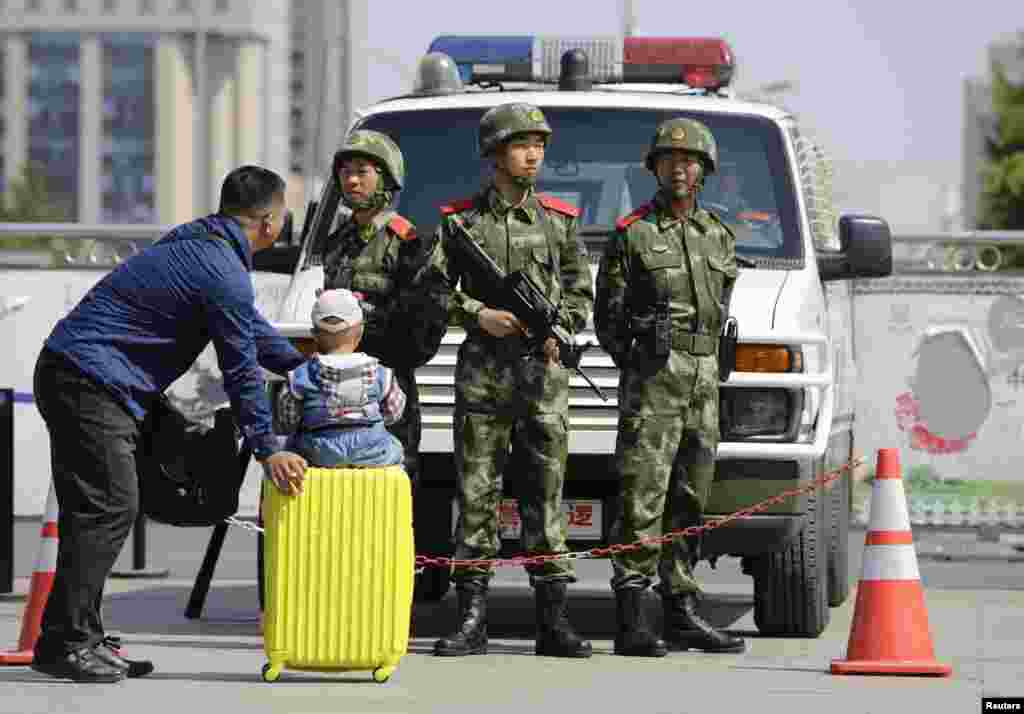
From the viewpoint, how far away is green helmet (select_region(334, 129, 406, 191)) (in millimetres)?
10602

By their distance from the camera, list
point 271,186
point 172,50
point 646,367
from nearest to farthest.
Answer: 1. point 271,186
2. point 646,367
3. point 172,50

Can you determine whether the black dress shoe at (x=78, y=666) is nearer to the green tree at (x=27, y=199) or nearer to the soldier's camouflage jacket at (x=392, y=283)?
the soldier's camouflage jacket at (x=392, y=283)

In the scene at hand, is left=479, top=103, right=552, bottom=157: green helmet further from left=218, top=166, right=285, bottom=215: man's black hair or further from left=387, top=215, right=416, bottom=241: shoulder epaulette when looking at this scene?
left=218, top=166, right=285, bottom=215: man's black hair

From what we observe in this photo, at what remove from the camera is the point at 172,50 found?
199 meters

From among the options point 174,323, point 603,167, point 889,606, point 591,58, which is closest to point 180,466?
point 174,323

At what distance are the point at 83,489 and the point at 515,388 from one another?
6.04 ft

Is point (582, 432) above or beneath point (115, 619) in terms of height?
above

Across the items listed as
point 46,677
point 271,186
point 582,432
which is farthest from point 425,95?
point 46,677

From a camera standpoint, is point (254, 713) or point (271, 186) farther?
point (271, 186)

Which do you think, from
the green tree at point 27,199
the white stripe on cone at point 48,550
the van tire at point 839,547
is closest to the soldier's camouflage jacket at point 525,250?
the white stripe on cone at point 48,550

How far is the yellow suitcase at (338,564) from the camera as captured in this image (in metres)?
9.29

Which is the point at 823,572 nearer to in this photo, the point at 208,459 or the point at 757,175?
the point at 757,175

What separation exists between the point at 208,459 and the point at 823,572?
10.1 feet

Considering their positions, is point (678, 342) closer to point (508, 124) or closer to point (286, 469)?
point (508, 124)
